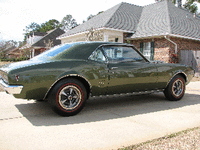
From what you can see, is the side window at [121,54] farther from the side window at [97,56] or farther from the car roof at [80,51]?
the car roof at [80,51]

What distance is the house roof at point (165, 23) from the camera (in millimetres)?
15172

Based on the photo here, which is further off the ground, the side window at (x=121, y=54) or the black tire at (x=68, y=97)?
the side window at (x=121, y=54)

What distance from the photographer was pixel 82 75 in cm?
393

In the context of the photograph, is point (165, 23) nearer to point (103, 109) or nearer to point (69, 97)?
point (103, 109)

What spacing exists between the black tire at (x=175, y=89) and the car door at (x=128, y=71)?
0.56m

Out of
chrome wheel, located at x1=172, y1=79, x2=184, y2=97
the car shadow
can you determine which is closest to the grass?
the car shadow

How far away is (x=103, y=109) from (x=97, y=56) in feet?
3.86

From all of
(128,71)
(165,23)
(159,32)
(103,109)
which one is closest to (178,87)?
(128,71)

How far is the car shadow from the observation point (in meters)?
3.75

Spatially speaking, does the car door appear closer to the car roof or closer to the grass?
the car roof

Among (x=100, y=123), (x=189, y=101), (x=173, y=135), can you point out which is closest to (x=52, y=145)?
(x=100, y=123)

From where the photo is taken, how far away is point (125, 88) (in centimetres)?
451

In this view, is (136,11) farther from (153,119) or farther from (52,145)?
(52,145)

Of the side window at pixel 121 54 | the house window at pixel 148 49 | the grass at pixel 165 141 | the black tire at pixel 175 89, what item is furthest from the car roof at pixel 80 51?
the house window at pixel 148 49
